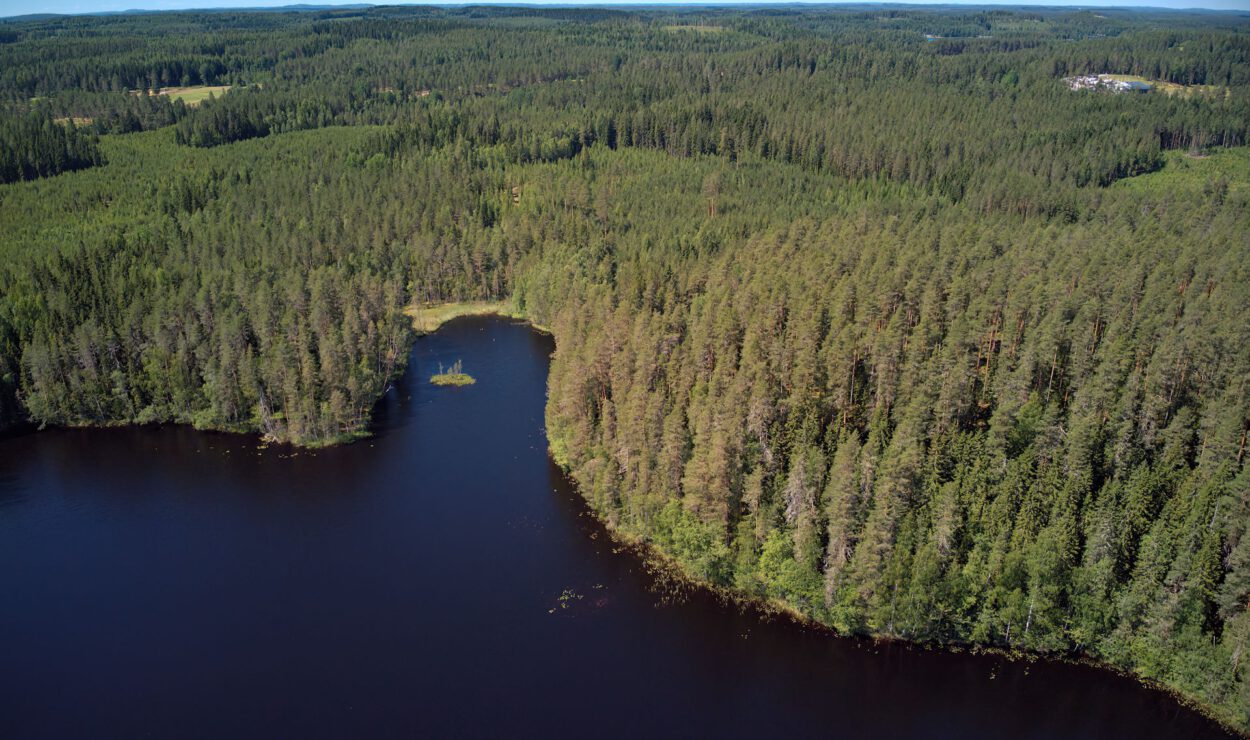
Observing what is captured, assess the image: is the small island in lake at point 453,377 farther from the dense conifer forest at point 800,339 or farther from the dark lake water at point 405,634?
the dark lake water at point 405,634

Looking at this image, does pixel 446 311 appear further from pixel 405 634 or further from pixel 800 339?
pixel 405 634

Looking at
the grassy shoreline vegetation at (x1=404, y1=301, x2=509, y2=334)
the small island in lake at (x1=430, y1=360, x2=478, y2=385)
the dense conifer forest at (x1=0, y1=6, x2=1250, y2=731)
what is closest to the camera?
the dense conifer forest at (x1=0, y1=6, x2=1250, y2=731)

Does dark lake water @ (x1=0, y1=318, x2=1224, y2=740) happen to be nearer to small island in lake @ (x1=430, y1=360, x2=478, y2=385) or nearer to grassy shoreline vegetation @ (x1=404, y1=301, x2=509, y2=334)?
small island in lake @ (x1=430, y1=360, x2=478, y2=385)

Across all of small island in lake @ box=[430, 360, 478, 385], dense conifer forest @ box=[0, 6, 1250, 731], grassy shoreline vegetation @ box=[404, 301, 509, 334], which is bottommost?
small island in lake @ box=[430, 360, 478, 385]

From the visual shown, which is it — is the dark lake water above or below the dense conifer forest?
below

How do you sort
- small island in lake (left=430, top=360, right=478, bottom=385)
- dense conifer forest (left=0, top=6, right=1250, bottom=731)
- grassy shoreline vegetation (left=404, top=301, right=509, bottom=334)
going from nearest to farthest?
dense conifer forest (left=0, top=6, right=1250, bottom=731), small island in lake (left=430, top=360, right=478, bottom=385), grassy shoreline vegetation (left=404, top=301, right=509, bottom=334)

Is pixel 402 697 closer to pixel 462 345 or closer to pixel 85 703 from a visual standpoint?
pixel 85 703

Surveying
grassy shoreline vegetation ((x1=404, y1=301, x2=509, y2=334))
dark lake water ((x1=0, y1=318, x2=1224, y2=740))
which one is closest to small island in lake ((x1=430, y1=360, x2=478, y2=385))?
grassy shoreline vegetation ((x1=404, y1=301, x2=509, y2=334))

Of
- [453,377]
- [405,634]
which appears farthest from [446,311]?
[405,634]
